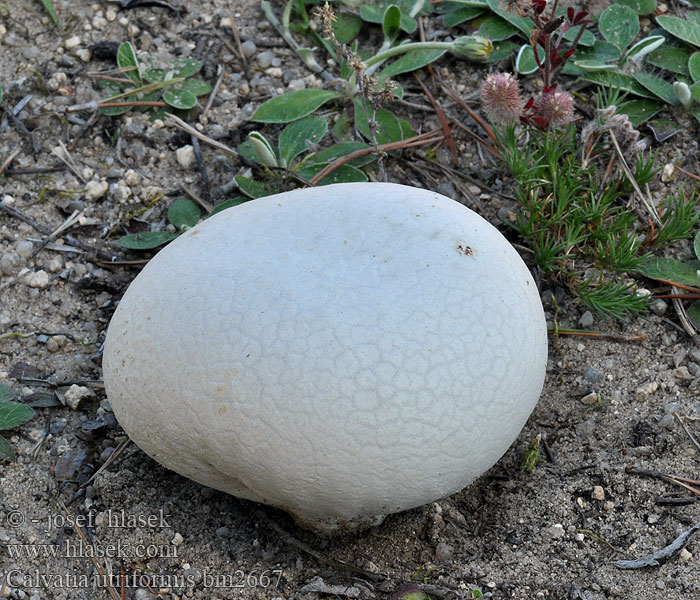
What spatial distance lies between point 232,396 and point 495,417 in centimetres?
67

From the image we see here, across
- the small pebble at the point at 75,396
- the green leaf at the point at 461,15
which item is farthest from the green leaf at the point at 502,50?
the small pebble at the point at 75,396

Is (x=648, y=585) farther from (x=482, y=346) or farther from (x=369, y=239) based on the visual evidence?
(x=369, y=239)

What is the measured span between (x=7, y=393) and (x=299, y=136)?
1.42 metres

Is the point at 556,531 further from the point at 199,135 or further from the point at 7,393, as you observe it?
the point at 199,135

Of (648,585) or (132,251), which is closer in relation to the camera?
(648,585)

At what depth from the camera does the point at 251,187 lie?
296 cm

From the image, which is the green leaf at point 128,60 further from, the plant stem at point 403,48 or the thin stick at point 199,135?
the plant stem at point 403,48

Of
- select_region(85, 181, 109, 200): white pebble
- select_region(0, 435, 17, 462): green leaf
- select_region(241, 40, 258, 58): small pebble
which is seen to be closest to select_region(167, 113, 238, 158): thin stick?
select_region(85, 181, 109, 200): white pebble

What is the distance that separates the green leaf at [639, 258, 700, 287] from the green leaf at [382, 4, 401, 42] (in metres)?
1.44

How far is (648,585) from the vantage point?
204 cm

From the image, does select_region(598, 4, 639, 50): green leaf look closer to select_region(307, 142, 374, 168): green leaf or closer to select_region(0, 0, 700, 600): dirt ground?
select_region(0, 0, 700, 600): dirt ground

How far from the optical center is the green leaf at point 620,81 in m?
3.16

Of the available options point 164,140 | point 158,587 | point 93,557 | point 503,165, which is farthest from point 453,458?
point 164,140

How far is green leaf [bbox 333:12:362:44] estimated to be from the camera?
135 inches
